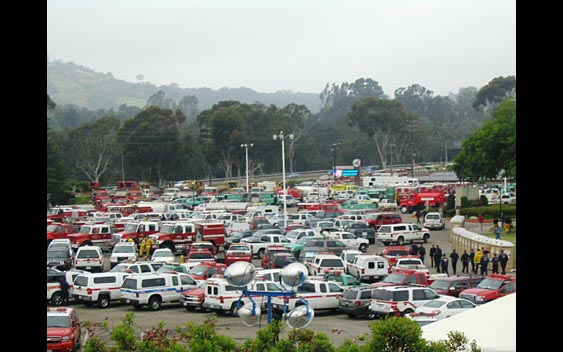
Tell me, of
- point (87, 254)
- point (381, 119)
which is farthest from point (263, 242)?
point (381, 119)

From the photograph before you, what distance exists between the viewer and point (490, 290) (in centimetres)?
1961

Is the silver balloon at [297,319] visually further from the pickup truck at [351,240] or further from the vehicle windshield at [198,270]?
the pickup truck at [351,240]

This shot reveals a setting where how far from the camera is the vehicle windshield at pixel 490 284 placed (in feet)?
64.8

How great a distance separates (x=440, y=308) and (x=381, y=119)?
83.2 meters

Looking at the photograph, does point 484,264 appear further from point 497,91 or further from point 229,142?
point 497,91

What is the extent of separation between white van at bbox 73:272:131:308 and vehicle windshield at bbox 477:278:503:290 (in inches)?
385

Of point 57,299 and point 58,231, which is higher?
point 58,231

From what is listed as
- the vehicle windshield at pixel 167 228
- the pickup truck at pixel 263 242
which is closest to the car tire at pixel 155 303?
the pickup truck at pixel 263 242

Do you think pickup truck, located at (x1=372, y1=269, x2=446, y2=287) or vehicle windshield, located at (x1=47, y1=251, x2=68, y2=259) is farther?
vehicle windshield, located at (x1=47, y1=251, x2=68, y2=259)

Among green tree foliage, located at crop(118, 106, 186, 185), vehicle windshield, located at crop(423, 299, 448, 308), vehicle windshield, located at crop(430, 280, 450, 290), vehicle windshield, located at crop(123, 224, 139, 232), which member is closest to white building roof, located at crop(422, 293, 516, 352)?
vehicle windshield, located at crop(423, 299, 448, 308)

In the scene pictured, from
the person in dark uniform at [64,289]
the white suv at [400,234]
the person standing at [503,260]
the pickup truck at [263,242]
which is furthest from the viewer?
the white suv at [400,234]

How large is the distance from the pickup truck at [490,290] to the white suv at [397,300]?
1.41 meters

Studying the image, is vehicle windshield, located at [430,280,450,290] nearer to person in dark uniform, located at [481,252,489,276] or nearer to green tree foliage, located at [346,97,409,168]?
person in dark uniform, located at [481,252,489,276]

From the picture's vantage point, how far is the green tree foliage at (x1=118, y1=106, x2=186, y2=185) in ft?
270
